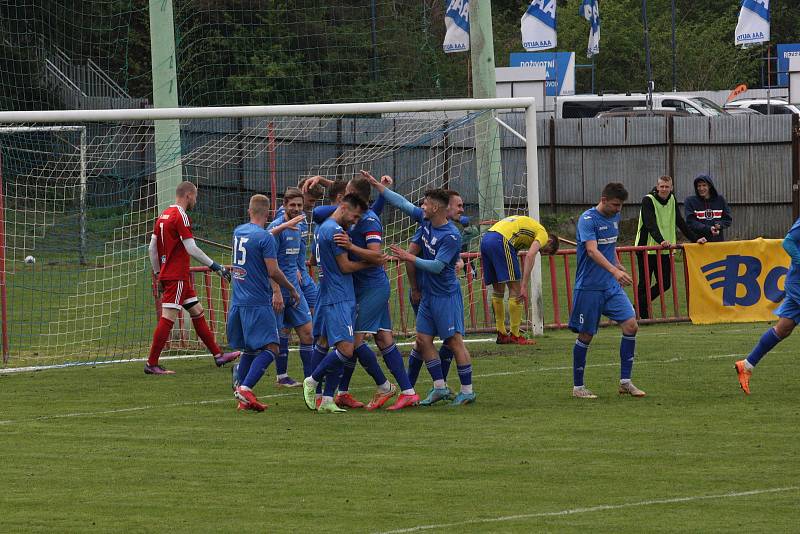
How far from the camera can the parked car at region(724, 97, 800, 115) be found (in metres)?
37.0

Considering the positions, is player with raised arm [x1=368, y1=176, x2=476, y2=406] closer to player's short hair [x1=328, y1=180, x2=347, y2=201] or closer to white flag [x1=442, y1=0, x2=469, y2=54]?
player's short hair [x1=328, y1=180, x2=347, y2=201]

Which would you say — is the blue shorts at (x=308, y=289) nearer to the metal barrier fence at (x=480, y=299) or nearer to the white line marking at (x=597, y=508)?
the metal barrier fence at (x=480, y=299)

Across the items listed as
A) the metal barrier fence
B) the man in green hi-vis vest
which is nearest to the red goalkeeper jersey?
the metal barrier fence

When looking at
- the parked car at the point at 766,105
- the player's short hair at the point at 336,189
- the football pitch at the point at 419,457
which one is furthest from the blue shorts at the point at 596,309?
the parked car at the point at 766,105

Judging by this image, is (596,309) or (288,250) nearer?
(596,309)

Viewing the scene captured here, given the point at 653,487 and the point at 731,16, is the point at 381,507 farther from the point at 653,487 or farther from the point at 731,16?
the point at 731,16

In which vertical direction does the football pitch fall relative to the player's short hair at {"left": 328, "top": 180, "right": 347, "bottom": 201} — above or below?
below

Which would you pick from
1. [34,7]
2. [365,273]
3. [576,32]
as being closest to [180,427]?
[365,273]

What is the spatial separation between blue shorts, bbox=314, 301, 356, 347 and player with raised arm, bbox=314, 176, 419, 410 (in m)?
0.19

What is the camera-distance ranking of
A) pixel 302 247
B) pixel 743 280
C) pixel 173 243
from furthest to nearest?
pixel 743 280
pixel 173 243
pixel 302 247

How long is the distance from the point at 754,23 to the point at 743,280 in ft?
52.9

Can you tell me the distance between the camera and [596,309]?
38.3ft

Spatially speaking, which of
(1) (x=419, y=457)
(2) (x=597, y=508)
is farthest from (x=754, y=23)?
(2) (x=597, y=508)

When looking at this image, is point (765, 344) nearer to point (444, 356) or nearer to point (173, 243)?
point (444, 356)
